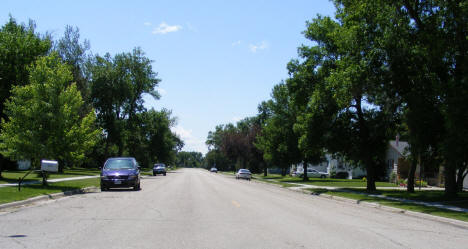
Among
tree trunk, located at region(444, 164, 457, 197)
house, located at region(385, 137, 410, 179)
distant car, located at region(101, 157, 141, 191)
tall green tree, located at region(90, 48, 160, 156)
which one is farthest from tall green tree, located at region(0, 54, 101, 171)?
house, located at region(385, 137, 410, 179)

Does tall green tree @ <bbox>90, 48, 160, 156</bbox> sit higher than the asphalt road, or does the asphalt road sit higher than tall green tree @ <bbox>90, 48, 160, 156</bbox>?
tall green tree @ <bbox>90, 48, 160, 156</bbox>

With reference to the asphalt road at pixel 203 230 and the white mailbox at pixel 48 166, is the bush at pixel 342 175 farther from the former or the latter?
the asphalt road at pixel 203 230

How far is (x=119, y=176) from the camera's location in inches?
901

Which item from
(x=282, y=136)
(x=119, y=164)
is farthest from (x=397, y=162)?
(x=119, y=164)

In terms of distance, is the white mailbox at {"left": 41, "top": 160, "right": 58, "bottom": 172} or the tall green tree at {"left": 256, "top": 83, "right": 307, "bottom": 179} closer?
the white mailbox at {"left": 41, "top": 160, "right": 58, "bottom": 172}

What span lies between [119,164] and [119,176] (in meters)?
1.31

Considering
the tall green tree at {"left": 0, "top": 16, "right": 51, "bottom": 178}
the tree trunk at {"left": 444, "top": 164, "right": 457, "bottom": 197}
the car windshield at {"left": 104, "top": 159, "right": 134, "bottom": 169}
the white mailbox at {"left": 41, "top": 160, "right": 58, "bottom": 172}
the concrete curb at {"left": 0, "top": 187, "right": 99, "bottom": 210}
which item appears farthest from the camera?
the tall green tree at {"left": 0, "top": 16, "right": 51, "bottom": 178}

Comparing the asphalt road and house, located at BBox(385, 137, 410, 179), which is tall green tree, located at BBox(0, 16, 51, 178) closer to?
the asphalt road

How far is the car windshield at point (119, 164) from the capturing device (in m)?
23.8

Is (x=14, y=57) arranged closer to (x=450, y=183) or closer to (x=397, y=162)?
(x=450, y=183)

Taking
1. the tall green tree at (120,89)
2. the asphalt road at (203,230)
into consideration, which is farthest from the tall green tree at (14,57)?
the tall green tree at (120,89)

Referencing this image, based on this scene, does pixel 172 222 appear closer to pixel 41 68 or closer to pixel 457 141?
pixel 457 141

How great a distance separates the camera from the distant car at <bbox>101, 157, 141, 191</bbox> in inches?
900

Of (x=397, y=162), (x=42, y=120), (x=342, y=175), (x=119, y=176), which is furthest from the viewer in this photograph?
(x=342, y=175)
